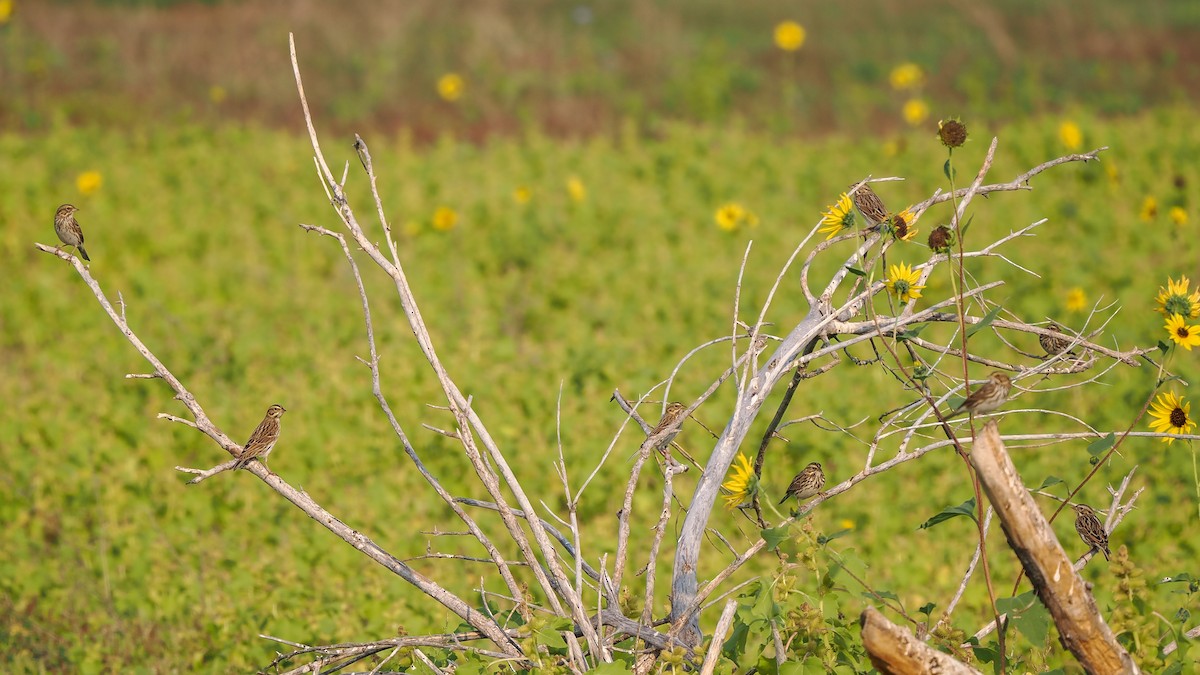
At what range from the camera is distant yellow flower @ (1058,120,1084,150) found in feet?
32.6

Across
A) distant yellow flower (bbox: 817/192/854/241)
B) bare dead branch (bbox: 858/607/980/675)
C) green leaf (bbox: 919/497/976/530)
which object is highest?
distant yellow flower (bbox: 817/192/854/241)

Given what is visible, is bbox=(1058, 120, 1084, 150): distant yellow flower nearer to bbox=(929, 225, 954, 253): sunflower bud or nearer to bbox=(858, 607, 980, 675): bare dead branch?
bbox=(929, 225, 954, 253): sunflower bud

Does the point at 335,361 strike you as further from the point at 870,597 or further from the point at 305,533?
the point at 870,597

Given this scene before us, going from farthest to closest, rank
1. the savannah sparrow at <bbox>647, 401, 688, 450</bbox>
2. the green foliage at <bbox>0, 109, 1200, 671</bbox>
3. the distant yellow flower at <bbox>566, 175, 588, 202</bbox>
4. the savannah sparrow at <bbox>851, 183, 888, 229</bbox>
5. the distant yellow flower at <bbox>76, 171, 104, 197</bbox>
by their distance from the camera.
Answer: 1. the distant yellow flower at <bbox>76, 171, 104, 197</bbox>
2. the distant yellow flower at <bbox>566, 175, 588, 202</bbox>
3. the green foliage at <bbox>0, 109, 1200, 671</bbox>
4. the savannah sparrow at <bbox>851, 183, 888, 229</bbox>
5. the savannah sparrow at <bbox>647, 401, 688, 450</bbox>

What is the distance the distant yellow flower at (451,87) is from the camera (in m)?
12.1

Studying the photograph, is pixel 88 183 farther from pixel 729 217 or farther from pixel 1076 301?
pixel 1076 301

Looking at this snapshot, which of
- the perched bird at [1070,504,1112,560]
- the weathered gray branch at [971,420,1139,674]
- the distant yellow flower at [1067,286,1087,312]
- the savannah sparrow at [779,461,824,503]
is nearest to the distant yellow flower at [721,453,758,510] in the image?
the weathered gray branch at [971,420,1139,674]

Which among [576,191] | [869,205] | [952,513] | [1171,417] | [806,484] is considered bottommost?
[576,191]

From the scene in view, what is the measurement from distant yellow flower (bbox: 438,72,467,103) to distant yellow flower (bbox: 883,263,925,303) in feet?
32.3

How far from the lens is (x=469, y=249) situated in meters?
8.64

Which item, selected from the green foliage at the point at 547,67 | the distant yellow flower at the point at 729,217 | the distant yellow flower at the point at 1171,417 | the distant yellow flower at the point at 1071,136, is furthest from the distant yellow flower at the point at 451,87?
the distant yellow flower at the point at 1171,417

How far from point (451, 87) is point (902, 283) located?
9930mm

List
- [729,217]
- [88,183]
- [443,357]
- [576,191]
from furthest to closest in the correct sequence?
1. [88,183]
2. [576,191]
3. [729,217]
4. [443,357]

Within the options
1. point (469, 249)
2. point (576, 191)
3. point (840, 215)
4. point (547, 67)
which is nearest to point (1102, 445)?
point (840, 215)
